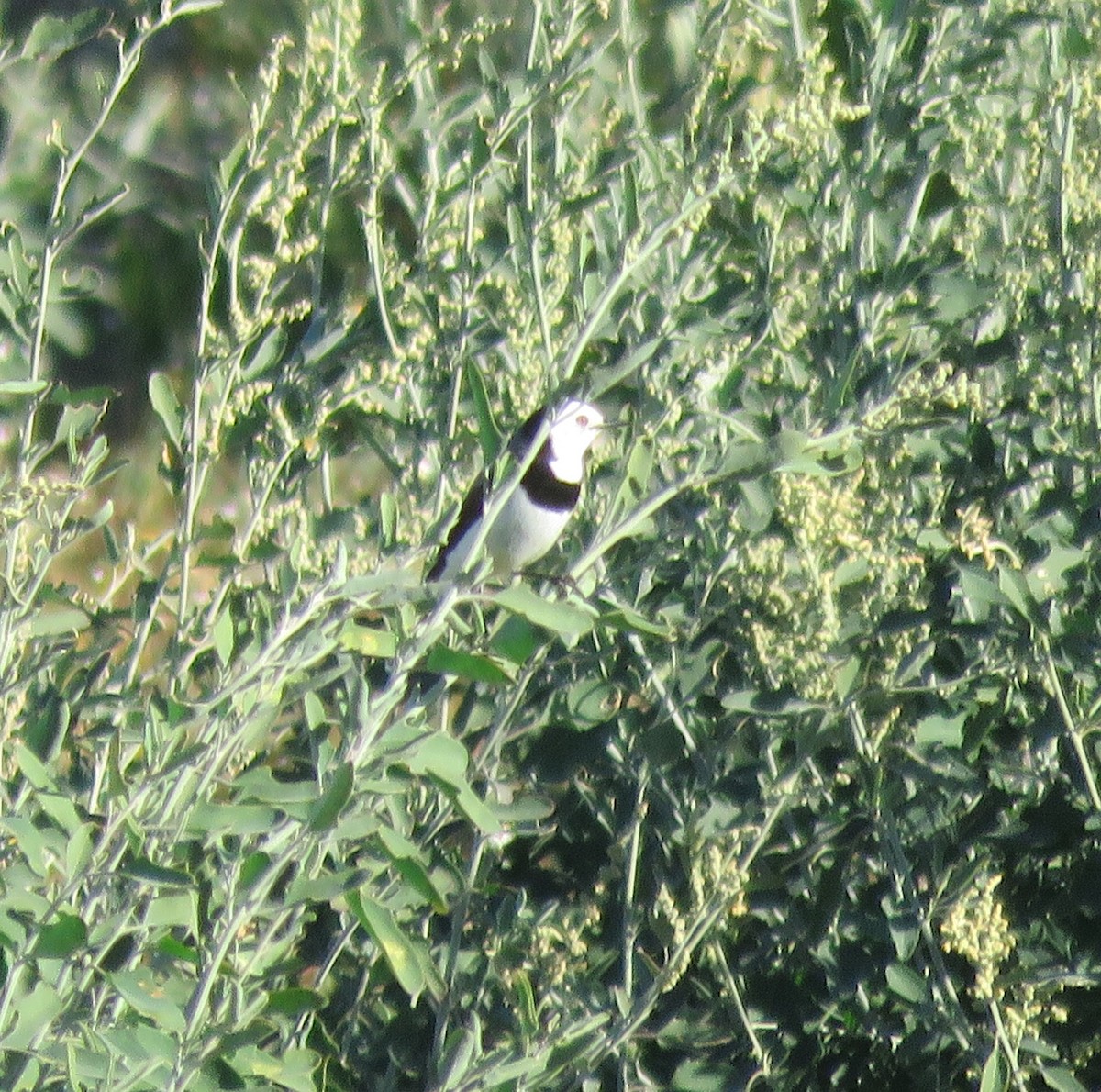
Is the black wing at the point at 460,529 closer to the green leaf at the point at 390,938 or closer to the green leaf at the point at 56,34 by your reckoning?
the green leaf at the point at 56,34

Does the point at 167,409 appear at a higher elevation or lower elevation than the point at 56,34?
lower

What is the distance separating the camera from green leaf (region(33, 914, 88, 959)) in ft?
5.52

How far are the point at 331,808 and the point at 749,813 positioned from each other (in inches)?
34.8

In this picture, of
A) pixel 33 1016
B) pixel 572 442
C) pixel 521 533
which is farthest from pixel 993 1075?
pixel 572 442

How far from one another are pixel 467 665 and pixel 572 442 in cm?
187

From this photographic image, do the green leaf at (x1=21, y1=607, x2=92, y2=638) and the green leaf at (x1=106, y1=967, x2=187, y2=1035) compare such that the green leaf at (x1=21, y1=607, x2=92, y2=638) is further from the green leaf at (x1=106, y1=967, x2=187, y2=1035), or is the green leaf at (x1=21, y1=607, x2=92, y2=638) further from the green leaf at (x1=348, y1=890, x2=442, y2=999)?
the green leaf at (x1=348, y1=890, x2=442, y2=999)

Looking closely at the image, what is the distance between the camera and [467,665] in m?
1.74

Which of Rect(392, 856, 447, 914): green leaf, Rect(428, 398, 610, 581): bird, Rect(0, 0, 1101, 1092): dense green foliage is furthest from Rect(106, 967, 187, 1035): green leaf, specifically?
Rect(428, 398, 610, 581): bird

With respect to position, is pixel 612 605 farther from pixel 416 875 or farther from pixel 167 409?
pixel 167 409

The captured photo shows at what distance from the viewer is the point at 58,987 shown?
1.83 meters

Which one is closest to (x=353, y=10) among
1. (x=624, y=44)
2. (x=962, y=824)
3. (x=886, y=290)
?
(x=624, y=44)

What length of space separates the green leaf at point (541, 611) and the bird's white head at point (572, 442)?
1.53 metres

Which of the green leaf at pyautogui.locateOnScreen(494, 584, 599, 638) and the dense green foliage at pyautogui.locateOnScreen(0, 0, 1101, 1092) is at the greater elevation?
the green leaf at pyautogui.locateOnScreen(494, 584, 599, 638)

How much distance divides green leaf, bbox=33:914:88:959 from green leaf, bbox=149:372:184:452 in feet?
2.24
